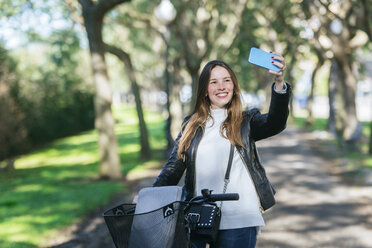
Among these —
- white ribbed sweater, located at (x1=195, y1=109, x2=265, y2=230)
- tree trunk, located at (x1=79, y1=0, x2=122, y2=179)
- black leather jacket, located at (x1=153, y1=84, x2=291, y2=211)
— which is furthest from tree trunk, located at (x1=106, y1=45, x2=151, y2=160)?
white ribbed sweater, located at (x1=195, y1=109, x2=265, y2=230)

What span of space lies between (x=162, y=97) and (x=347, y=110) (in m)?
43.8

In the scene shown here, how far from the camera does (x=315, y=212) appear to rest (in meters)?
7.98

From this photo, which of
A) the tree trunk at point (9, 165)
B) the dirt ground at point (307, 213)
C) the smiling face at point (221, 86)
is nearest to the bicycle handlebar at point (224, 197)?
the smiling face at point (221, 86)

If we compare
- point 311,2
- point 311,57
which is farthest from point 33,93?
point 311,57

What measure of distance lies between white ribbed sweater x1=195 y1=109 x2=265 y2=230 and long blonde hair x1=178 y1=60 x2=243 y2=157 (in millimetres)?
68

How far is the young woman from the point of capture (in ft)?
9.13

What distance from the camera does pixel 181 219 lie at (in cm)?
234

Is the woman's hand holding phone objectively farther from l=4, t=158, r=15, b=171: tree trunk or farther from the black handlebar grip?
l=4, t=158, r=15, b=171: tree trunk

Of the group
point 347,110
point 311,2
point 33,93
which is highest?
point 311,2

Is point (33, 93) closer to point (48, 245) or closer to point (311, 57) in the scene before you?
point (48, 245)

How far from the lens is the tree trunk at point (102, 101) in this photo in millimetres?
11797

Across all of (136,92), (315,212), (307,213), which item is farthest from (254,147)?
(136,92)

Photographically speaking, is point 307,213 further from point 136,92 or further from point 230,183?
point 136,92

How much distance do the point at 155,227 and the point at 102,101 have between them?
33.2 ft
